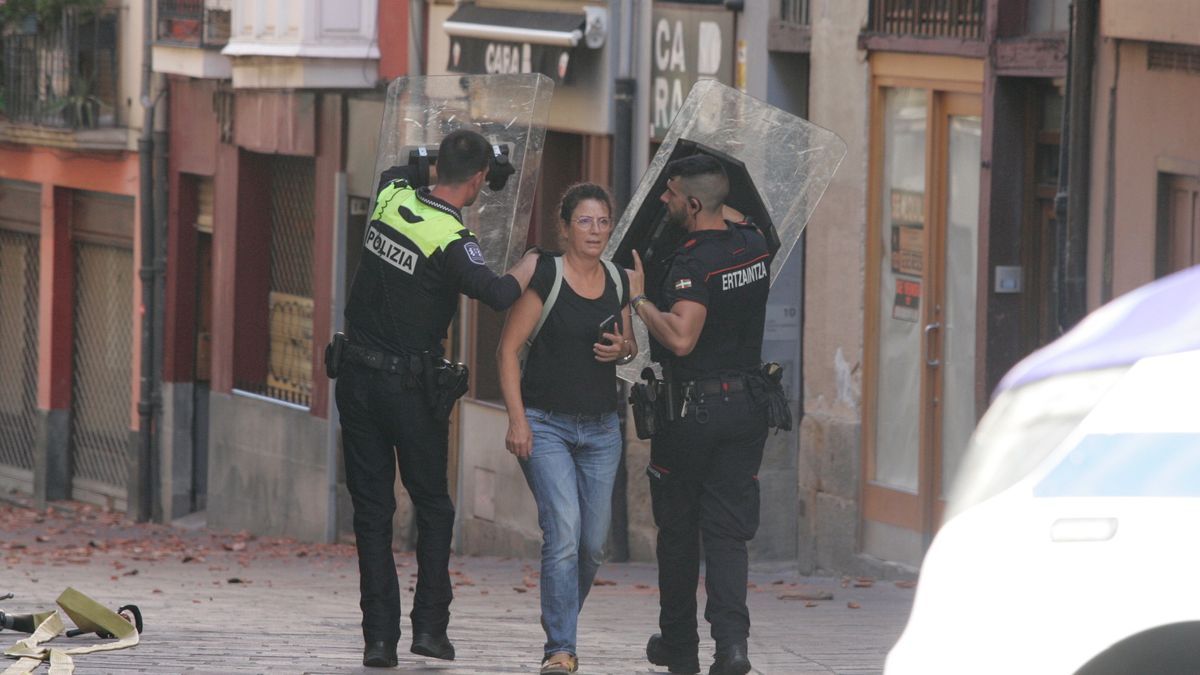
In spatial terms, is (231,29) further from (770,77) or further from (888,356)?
(888,356)

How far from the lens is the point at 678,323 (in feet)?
25.1

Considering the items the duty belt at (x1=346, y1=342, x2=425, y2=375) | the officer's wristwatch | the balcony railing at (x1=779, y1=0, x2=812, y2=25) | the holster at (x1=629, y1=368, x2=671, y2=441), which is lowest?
the holster at (x1=629, y1=368, x2=671, y2=441)

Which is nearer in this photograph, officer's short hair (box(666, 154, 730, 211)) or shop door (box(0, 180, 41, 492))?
officer's short hair (box(666, 154, 730, 211))

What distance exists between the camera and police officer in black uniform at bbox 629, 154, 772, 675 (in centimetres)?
774

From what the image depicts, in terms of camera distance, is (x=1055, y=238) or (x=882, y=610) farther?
(x=1055, y=238)

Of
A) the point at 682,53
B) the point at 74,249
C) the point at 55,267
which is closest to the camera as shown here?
the point at 682,53

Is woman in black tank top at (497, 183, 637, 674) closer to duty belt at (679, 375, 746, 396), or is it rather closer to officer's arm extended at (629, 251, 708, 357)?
officer's arm extended at (629, 251, 708, 357)

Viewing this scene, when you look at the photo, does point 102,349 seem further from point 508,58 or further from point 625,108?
point 625,108

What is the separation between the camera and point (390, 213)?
7.96 m

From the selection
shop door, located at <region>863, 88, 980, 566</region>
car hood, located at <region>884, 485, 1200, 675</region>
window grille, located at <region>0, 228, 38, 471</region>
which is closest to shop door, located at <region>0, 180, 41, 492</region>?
window grille, located at <region>0, 228, 38, 471</region>

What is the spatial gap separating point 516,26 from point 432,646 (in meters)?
8.77

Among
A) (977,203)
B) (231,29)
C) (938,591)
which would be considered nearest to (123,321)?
(231,29)

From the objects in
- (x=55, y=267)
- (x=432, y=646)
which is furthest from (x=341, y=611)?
(x=55, y=267)

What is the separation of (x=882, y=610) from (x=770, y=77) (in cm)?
432
